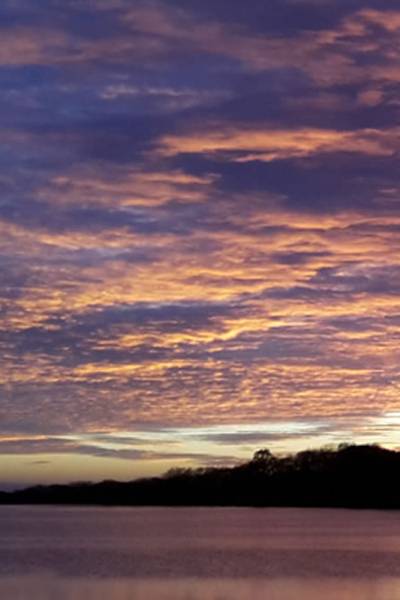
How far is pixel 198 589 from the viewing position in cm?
6222

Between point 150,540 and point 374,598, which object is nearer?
point 374,598

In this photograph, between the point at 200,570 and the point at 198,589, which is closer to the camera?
the point at 198,589

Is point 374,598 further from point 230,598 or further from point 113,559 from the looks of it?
point 113,559

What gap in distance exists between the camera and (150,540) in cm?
13012

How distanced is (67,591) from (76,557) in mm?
31341

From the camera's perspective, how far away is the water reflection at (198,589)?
58.3 meters

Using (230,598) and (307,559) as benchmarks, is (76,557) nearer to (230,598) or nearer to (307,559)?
(307,559)

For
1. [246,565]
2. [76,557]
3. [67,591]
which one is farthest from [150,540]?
[67,591]

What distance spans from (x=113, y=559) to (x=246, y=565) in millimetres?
12348

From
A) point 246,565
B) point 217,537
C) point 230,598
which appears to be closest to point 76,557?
point 246,565

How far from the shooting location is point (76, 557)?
9219 centimetres

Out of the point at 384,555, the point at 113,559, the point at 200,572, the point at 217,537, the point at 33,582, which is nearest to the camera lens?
the point at 33,582

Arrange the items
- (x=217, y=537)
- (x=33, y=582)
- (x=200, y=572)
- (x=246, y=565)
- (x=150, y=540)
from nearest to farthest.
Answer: (x=33, y=582), (x=200, y=572), (x=246, y=565), (x=150, y=540), (x=217, y=537)

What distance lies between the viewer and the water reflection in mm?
58344
